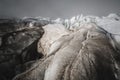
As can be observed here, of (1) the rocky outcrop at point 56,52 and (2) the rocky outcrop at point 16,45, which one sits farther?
(2) the rocky outcrop at point 16,45

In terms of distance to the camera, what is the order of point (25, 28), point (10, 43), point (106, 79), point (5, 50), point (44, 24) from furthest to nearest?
point (44, 24)
point (25, 28)
point (10, 43)
point (5, 50)
point (106, 79)

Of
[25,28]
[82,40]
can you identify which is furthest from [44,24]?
[82,40]

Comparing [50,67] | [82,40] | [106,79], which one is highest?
[82,40]

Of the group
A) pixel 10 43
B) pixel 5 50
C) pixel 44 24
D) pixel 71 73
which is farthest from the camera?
pixel 44 24

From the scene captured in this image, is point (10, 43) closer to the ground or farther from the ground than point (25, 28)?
closer to the ground

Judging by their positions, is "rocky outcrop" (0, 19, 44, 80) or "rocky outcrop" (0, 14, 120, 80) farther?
"rocky outcrop" (0, 19, 44, 80)

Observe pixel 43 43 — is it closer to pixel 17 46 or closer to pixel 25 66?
pixel 17 46

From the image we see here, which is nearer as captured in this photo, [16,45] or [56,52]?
[56,52]

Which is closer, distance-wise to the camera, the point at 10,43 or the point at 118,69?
the point at 118,69
